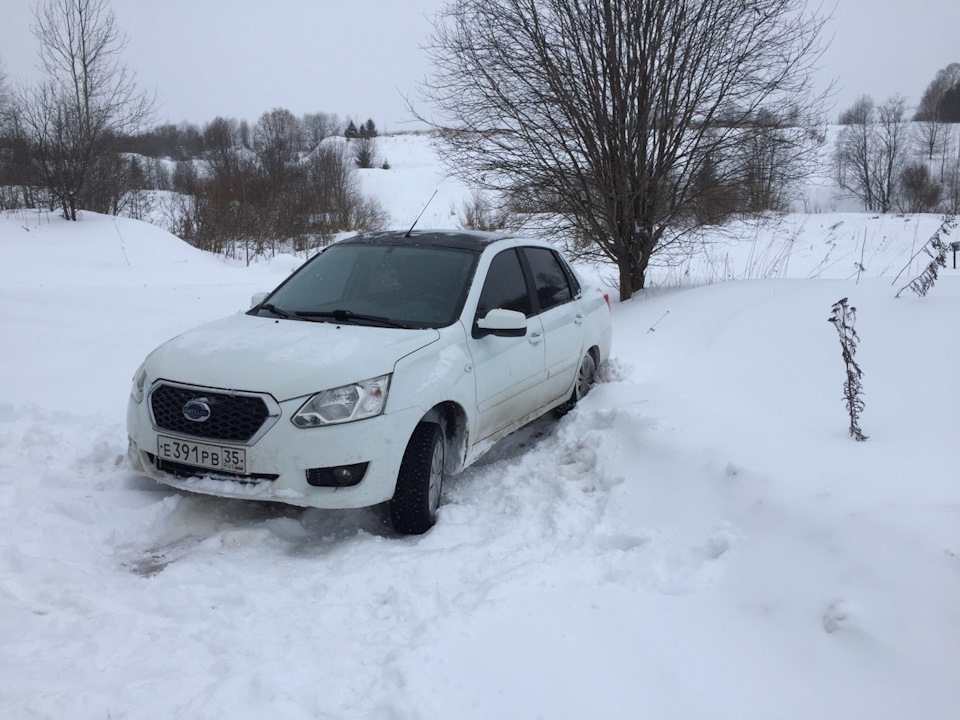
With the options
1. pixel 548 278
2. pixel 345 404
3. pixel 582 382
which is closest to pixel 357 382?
pixel 345 404

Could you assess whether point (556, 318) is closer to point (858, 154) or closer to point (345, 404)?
point (345, 404)

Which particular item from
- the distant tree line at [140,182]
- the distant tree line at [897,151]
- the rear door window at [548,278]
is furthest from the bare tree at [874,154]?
the rear door window at [548,278]

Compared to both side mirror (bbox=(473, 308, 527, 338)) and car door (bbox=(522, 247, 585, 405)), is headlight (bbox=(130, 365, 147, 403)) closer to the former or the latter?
side mirror (bbox=(473, 308, 527, 338))

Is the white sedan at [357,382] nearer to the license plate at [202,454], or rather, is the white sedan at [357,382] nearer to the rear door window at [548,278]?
the license plate at [202,454]

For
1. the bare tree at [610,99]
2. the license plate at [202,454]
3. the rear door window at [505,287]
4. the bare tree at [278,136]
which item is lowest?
the license plate at [202,454]

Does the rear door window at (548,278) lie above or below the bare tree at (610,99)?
below

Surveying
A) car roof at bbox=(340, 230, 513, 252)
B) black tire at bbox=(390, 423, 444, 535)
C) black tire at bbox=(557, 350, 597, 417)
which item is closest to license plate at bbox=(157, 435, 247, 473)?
black tire at bbox=(390, 423, 444, 535)

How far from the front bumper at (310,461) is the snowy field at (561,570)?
0.99 feet

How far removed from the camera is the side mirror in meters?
4.07

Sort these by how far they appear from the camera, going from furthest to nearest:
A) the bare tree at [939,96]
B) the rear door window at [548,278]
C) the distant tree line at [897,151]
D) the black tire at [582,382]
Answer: the bare tree at [939,96] < the distant tree line at [897,151] < the black tire at [582,382] < the rear door window at [548,278]

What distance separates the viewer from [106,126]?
64.3 feet

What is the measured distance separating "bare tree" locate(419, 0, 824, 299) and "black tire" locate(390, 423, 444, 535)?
721 cm

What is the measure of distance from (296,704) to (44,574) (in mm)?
1470

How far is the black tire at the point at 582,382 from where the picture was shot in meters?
5.55
